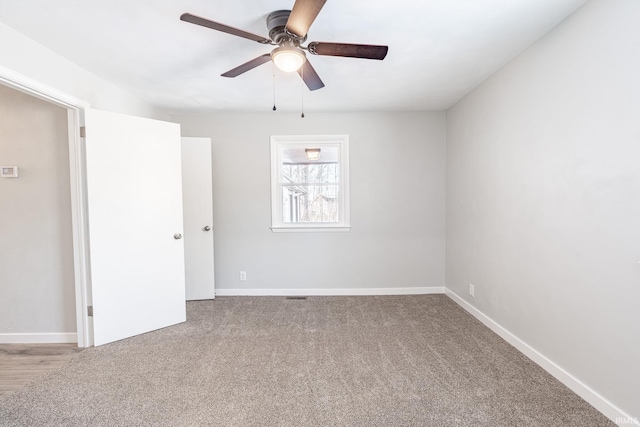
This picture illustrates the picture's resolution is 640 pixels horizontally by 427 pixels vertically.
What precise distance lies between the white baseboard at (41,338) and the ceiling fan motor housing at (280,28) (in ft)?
10.1

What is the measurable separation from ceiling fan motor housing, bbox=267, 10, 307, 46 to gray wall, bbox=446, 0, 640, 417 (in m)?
1.71

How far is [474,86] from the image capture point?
2.93 meters

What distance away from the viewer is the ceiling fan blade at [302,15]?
133 centimetres

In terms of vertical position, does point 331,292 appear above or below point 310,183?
below

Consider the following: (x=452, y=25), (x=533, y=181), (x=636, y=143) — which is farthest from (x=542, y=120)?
(x=452, y=25)

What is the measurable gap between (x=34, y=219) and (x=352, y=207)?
3.22 m

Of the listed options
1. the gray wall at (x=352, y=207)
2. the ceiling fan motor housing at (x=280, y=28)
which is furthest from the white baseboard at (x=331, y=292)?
the ceiling fan motor housing at (x=280, y=28)

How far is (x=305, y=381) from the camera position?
2.02m

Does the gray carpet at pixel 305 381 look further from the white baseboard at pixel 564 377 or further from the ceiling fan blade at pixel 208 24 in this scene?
the ceiling fan blade at pixel 208 24

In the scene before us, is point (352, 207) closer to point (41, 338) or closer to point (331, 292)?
point (331, 292)

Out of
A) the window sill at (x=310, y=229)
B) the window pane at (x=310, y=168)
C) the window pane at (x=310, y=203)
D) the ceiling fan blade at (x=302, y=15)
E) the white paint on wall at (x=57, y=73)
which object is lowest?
the window sill at (x=310, y=229)

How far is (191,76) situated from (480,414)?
3.38 m

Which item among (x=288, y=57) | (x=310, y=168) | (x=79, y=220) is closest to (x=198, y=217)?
(x=79, y=220)

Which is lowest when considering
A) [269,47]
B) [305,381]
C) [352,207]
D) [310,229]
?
[305,381]
